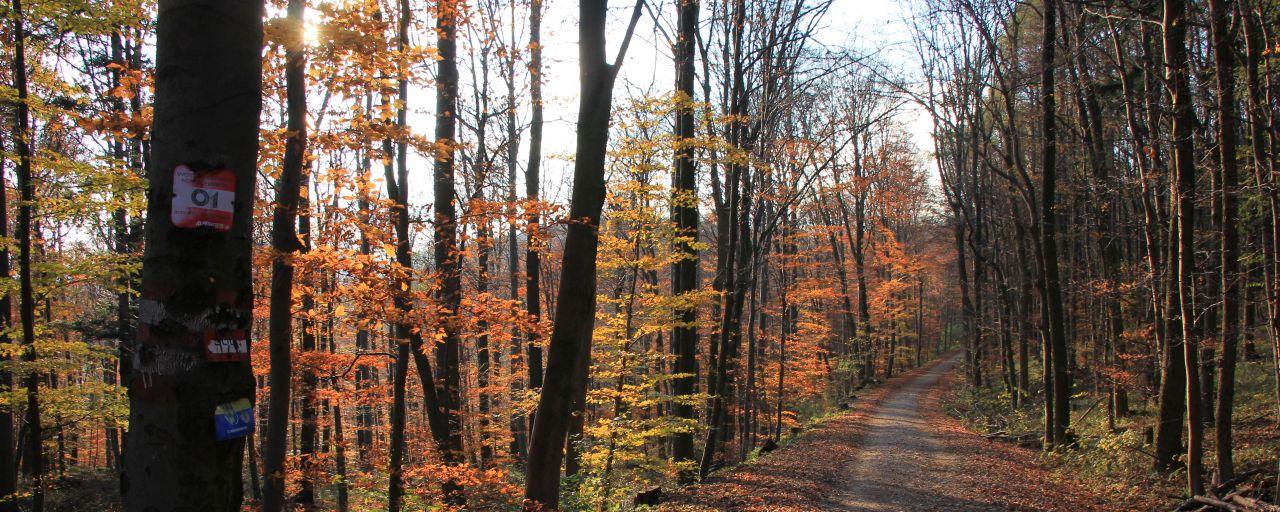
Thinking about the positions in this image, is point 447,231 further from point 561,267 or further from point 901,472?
point 901,472

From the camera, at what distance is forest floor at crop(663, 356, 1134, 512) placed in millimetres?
9000

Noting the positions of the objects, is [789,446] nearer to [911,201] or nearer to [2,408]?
[2,408]

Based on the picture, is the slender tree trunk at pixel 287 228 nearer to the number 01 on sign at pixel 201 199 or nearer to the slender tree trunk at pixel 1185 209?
the number 01 on sign at pixel 201 199

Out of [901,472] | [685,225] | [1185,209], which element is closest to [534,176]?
[685,225]

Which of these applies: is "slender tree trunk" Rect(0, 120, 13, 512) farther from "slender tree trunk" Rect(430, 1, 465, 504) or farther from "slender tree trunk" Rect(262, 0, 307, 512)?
"slender tree trunk" Rect(262, 0, 307, 512)

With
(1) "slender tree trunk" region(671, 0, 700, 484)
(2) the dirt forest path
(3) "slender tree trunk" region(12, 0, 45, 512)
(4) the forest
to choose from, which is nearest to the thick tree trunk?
(4) the forest

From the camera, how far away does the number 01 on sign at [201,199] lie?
2.05 m

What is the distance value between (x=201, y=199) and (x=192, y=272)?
24 cm

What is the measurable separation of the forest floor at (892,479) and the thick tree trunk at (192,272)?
7.68m

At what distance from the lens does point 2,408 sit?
8.57 metres

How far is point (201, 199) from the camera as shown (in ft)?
6.82

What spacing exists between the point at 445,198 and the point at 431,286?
363cm

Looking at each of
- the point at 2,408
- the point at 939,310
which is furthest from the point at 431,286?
the point at 939,310

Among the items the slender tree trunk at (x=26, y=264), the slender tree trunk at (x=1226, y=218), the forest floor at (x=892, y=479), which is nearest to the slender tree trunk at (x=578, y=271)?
the forest floor at (x=892, y=479)
